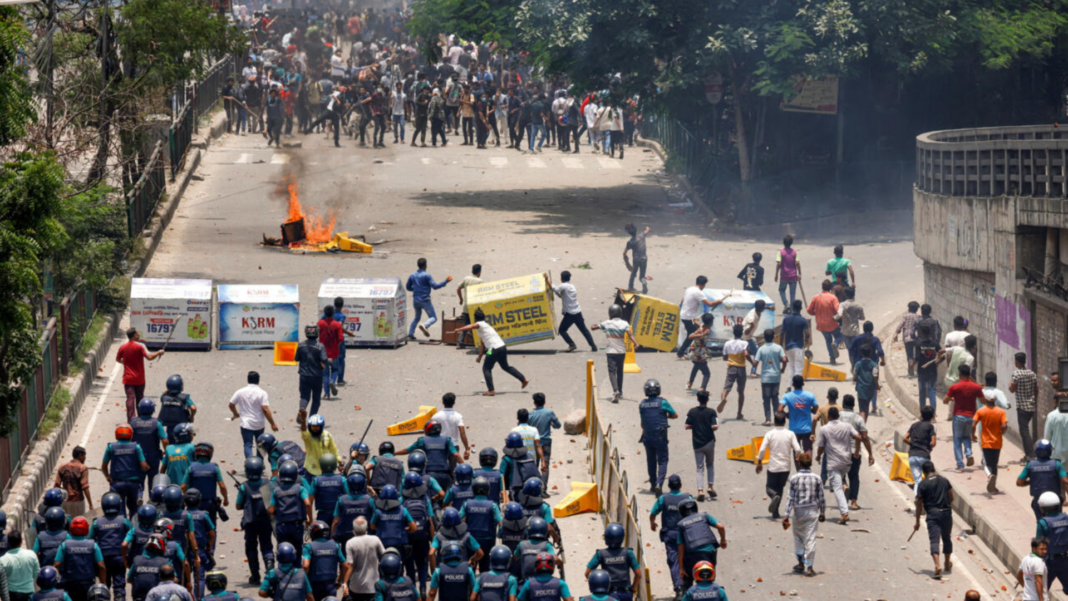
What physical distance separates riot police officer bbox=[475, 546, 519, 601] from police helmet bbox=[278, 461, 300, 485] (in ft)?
8.22

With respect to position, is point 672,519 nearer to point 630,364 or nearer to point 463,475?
point 463,475

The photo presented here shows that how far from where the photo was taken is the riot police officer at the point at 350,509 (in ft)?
42.1

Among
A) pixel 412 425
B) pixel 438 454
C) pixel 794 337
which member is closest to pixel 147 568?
pixel 438 454

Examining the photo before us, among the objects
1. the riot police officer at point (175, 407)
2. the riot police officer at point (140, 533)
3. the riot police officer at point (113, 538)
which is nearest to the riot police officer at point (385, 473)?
the riot police officer at point (140, 533)

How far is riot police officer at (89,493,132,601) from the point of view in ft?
40.4

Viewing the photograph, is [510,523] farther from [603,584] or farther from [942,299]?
[942,299]

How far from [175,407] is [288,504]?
3405mm

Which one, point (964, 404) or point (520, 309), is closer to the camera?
point (964, 404)

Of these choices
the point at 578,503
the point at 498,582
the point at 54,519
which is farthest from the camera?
the point at 578,503

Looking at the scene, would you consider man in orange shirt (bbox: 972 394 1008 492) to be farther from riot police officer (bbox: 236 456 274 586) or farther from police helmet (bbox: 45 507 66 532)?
police helmet (bbox: 45 507 66 532)

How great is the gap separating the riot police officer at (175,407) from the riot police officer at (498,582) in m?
5.76

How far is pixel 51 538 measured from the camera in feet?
39.5

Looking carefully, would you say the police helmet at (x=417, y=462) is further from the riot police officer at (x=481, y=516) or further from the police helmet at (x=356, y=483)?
the riot police officer at (x=481, y=516)

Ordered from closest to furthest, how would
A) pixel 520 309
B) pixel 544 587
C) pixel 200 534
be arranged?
pixel 544 587, pixel 200 534, pixel 520 309
